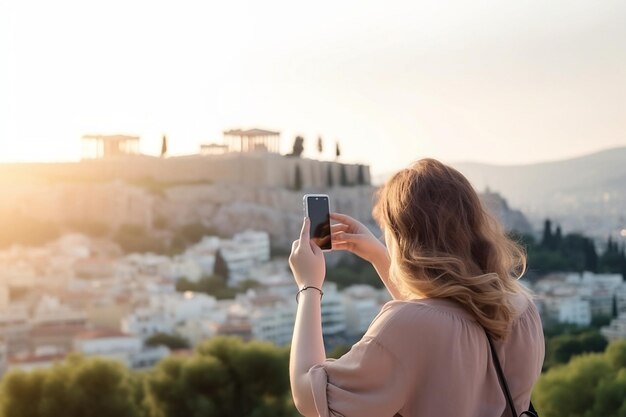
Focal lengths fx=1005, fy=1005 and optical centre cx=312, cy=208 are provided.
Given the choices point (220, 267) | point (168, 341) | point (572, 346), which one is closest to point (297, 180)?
point (220, 267)

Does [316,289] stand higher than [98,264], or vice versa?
[316,289]

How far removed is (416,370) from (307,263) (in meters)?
0.14

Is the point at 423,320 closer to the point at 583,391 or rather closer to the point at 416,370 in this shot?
the point at 416,370

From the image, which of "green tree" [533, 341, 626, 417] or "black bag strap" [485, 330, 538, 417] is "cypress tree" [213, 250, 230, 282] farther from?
"black bag strap" [485, 330, 538, 417]

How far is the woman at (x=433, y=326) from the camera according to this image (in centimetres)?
68

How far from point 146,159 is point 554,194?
12.7 m

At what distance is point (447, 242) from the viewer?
717 millimetres

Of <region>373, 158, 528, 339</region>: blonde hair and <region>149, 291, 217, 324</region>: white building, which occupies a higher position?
<region>373, 158, 528, 339</region>: blonde hair

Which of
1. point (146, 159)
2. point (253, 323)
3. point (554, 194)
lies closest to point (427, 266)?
point (253, 323)

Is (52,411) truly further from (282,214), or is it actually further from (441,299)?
(282,214)

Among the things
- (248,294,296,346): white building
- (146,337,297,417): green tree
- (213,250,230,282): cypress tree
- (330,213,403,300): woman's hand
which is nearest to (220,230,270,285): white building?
(213,250,230,282): cypress tree

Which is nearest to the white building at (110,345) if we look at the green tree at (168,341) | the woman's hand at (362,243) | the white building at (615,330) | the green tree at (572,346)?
the green tree at (168,341)

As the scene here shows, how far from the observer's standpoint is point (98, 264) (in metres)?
→ 29.9

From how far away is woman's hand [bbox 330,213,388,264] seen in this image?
2.89ft
